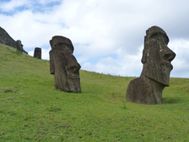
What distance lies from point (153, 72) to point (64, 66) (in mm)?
3998

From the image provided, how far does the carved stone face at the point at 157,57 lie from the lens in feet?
74.0

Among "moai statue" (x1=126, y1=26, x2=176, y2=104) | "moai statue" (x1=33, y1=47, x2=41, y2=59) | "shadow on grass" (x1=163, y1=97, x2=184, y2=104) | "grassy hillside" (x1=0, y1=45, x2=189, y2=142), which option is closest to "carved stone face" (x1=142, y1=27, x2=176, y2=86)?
"moai statue" (x1=126, y1=26, x2=176, y2=104)

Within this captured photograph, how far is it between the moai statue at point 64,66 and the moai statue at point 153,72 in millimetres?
2508

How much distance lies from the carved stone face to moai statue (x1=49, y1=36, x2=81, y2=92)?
10.2ft

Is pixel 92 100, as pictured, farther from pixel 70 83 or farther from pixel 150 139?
pixel 150 139

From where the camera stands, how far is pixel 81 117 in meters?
16.6

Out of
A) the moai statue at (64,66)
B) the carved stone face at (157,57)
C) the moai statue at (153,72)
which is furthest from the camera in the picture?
the moai statue at (64,66)

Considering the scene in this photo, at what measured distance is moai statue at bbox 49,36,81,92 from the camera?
2297 cm

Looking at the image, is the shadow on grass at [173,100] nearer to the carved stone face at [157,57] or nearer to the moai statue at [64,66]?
the carved stone face at [157,57]

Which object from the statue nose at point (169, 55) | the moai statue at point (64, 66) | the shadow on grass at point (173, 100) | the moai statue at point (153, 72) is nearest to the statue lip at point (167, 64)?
the moai statue at point (153, 72)

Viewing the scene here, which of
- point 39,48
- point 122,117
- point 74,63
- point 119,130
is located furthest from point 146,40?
point 39,48

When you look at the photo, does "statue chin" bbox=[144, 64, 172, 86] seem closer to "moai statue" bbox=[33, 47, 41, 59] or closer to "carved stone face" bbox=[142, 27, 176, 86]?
"carved stone face" bbox=[142, 27, 176, 86]

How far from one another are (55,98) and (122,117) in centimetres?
395

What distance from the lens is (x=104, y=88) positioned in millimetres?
26875
